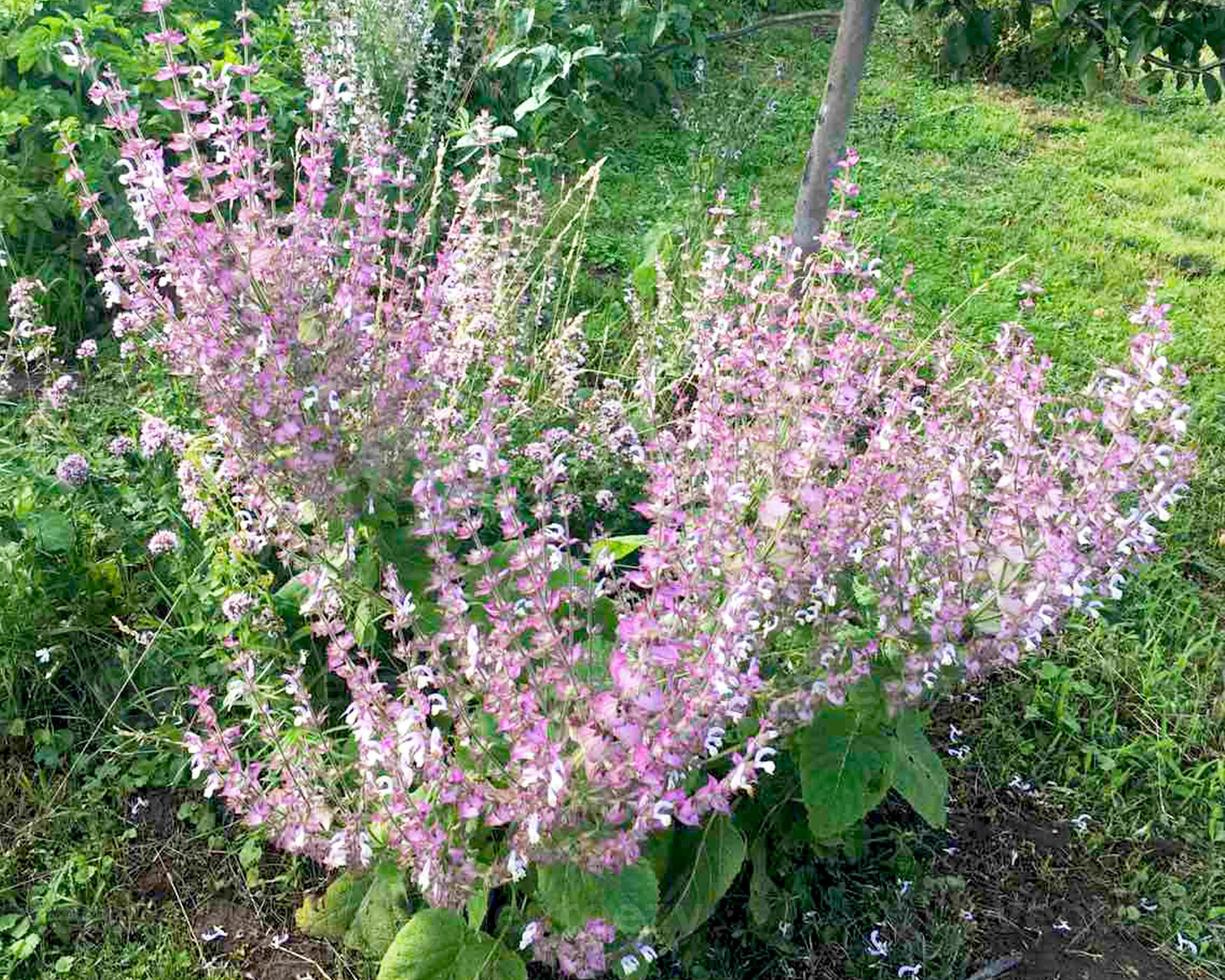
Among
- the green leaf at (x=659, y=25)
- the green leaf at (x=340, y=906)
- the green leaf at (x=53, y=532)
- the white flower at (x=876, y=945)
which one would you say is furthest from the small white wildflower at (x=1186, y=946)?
the green leaf at (x=659, y=25)

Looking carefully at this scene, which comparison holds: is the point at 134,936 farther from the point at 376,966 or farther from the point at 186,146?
the point at 186,146

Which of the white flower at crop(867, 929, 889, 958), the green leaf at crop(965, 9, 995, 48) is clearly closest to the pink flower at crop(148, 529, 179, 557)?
the white flower at crop(867, 929, 889, 958)

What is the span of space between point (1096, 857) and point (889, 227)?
11.3 feet

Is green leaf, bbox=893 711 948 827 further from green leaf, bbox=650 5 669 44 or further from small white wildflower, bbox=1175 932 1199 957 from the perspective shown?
green leaf, bbox=650 5 669 44

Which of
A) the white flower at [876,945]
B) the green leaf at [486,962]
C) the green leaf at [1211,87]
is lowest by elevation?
the white flower at [876,945]

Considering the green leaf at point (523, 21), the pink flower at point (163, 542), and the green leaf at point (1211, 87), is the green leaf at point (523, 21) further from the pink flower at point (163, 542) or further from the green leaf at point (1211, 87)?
the pink flower at point (163, 542)

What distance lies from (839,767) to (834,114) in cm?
236

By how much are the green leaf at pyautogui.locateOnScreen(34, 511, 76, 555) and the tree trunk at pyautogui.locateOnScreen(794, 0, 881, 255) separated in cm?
242

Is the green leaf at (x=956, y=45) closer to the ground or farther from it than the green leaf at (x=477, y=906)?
farther from it

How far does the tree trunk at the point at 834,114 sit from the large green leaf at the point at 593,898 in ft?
8.12

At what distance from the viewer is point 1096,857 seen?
2.82 meters

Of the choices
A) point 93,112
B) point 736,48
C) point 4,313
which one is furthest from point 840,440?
point 736,48

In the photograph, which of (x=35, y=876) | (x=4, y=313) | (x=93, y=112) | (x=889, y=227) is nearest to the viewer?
(x=35, y=876)

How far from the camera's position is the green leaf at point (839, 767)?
2119mm
